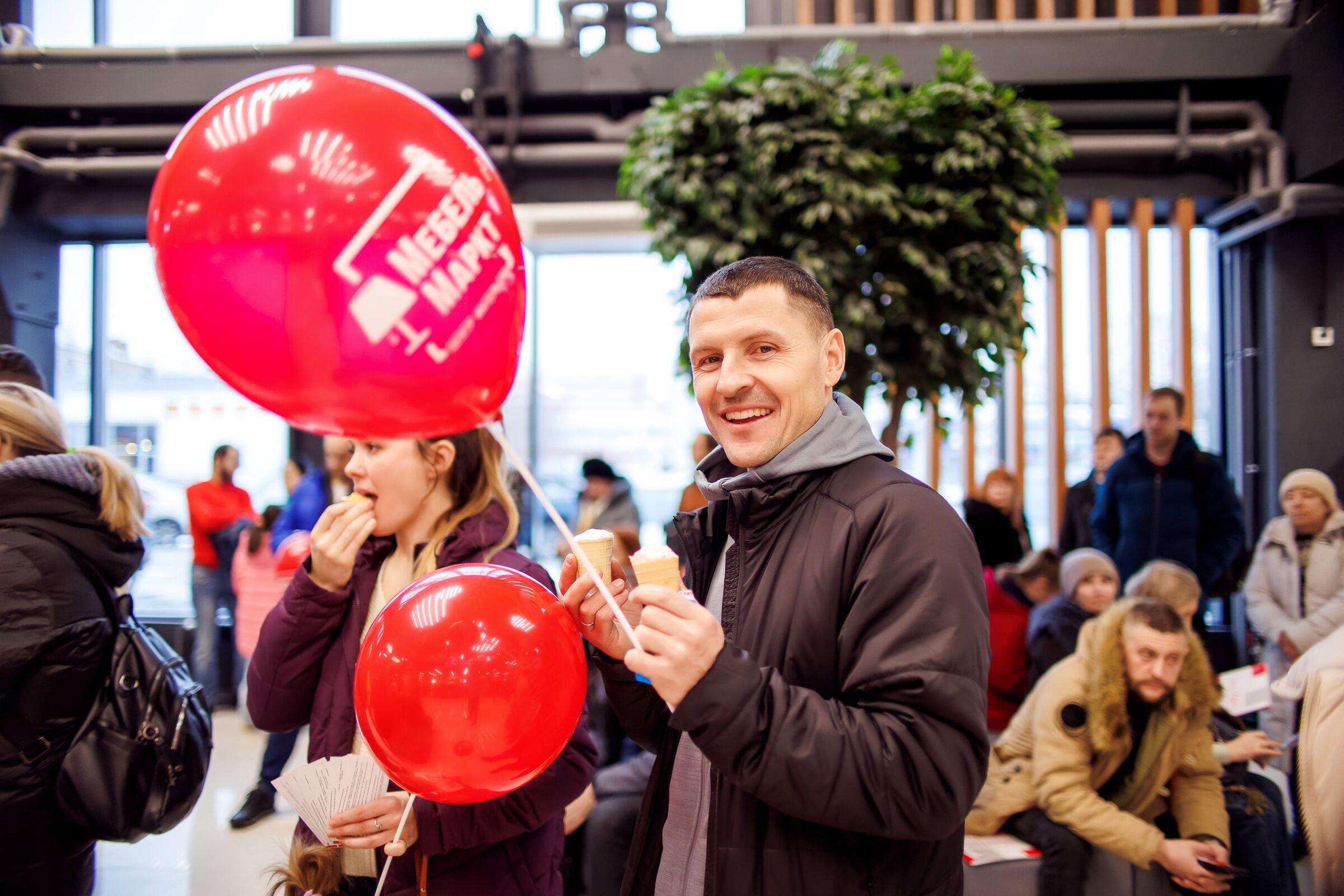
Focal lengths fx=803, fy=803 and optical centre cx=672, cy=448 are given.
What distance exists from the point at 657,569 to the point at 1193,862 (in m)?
2.04

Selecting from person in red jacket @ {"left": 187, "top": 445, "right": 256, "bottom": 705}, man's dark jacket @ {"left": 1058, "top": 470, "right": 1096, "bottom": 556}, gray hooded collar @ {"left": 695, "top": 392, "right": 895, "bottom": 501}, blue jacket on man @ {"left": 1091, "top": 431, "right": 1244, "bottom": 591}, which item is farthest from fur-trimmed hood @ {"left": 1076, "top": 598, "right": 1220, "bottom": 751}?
person in red jacket @ {"left": 187, "top": 445, "right": 256, "bottom": 705}

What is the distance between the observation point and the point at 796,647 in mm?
948

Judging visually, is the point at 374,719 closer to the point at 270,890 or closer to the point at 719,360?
the point at 270,890

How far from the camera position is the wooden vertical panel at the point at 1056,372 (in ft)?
17.0

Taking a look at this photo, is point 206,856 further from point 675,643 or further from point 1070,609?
point 1070,609

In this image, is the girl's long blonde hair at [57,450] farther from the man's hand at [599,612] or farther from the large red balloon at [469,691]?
the man's hand at [599,612]

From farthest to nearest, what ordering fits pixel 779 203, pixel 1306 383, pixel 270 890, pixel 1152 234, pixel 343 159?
pixel 1152 234
pixel 1306 383
pixel 779 203
pixel 270 890
pixel 343 159

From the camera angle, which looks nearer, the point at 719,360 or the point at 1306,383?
the point at 719,360

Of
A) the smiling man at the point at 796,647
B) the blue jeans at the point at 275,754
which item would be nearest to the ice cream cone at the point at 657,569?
the smiling man at the point at 796,647

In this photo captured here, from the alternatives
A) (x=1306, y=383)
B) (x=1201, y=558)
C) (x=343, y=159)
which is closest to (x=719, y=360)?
(x=343, y=159)

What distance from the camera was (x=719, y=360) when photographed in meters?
1.09

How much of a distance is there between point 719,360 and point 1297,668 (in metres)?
1.50

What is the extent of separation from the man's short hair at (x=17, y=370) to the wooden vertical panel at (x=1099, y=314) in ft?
17.5

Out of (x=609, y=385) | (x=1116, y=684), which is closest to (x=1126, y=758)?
(x=1116, y=684)
